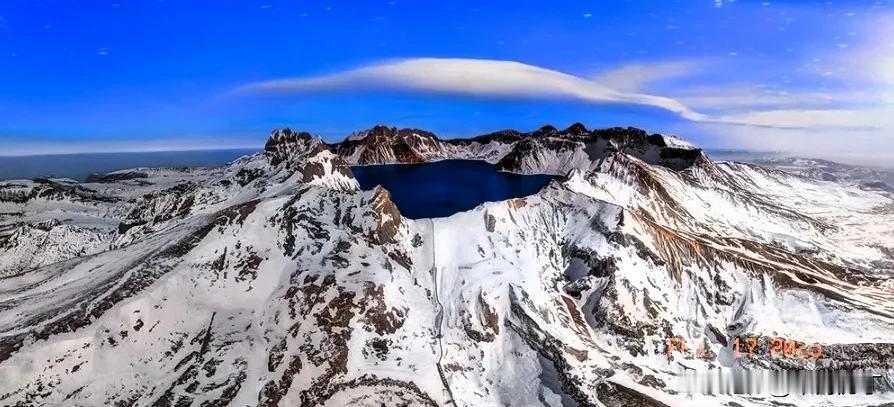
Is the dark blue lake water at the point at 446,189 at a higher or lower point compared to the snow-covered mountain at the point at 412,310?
higher

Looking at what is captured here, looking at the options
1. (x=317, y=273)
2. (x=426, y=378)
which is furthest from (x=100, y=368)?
(x=426, y=378)

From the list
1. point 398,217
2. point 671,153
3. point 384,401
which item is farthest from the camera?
point 671,153

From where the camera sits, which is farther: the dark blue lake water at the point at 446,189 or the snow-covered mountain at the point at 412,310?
the dark blue lake water at the point at 446,189

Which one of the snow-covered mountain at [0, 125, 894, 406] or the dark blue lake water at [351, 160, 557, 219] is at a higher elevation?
the dark blue lake water at [351, 160, 557, 219]

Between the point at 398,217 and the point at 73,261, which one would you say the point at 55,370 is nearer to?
the point at 73,261

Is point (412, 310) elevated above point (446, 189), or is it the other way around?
point (446, 189)
